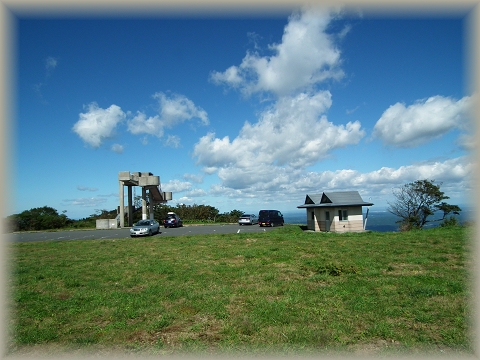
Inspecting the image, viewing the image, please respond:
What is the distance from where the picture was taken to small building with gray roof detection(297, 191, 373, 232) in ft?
98.1

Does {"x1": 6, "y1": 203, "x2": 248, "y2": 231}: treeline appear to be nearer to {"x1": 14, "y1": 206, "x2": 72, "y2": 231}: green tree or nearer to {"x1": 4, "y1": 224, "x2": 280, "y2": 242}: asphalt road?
{"x1": 14, "y1": 206, "x2": 72, "y2": 231}: green tree

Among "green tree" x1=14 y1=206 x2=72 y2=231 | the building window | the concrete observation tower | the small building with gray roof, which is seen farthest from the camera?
"green tree" x1=14 y1=206 x2=72 y2=231

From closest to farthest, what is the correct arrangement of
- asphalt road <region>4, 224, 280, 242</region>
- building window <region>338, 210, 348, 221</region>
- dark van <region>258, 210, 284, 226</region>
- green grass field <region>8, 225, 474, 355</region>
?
1. green grass field <region>8, 225, 474, 355</region>
2. asphalt road <region>4, 224, 280, 242</region>
3. building window <region>338, 210, 348, 221</region>
4. dark van <region>258, 210, 284, 226</region>

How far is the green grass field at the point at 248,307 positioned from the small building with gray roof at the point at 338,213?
18952 mm

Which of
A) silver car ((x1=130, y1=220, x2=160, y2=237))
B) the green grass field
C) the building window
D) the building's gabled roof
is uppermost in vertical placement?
the building's gabled roof

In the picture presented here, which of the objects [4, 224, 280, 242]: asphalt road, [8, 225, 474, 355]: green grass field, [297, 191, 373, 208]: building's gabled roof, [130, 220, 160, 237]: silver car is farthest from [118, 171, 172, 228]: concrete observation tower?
[8, 225, 474, 355]: green grass field

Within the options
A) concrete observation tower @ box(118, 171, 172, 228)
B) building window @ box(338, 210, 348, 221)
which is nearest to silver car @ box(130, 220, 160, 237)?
concrete observation tower @ box(118, 171, 172, 228)

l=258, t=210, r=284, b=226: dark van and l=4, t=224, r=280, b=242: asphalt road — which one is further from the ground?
l=258, t=210, r=284, b=226: dark van

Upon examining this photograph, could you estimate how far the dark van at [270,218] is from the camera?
37.7m

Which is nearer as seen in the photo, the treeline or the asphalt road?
the asphalt road

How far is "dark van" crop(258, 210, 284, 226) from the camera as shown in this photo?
37688 mm

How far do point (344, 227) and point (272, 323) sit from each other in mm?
26217

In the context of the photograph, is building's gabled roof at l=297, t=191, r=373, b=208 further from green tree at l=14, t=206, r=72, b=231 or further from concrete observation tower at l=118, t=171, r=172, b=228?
green tree at l=14, t=206, r=72, b=231

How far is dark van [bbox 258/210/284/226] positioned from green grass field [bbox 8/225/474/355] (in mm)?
26665
